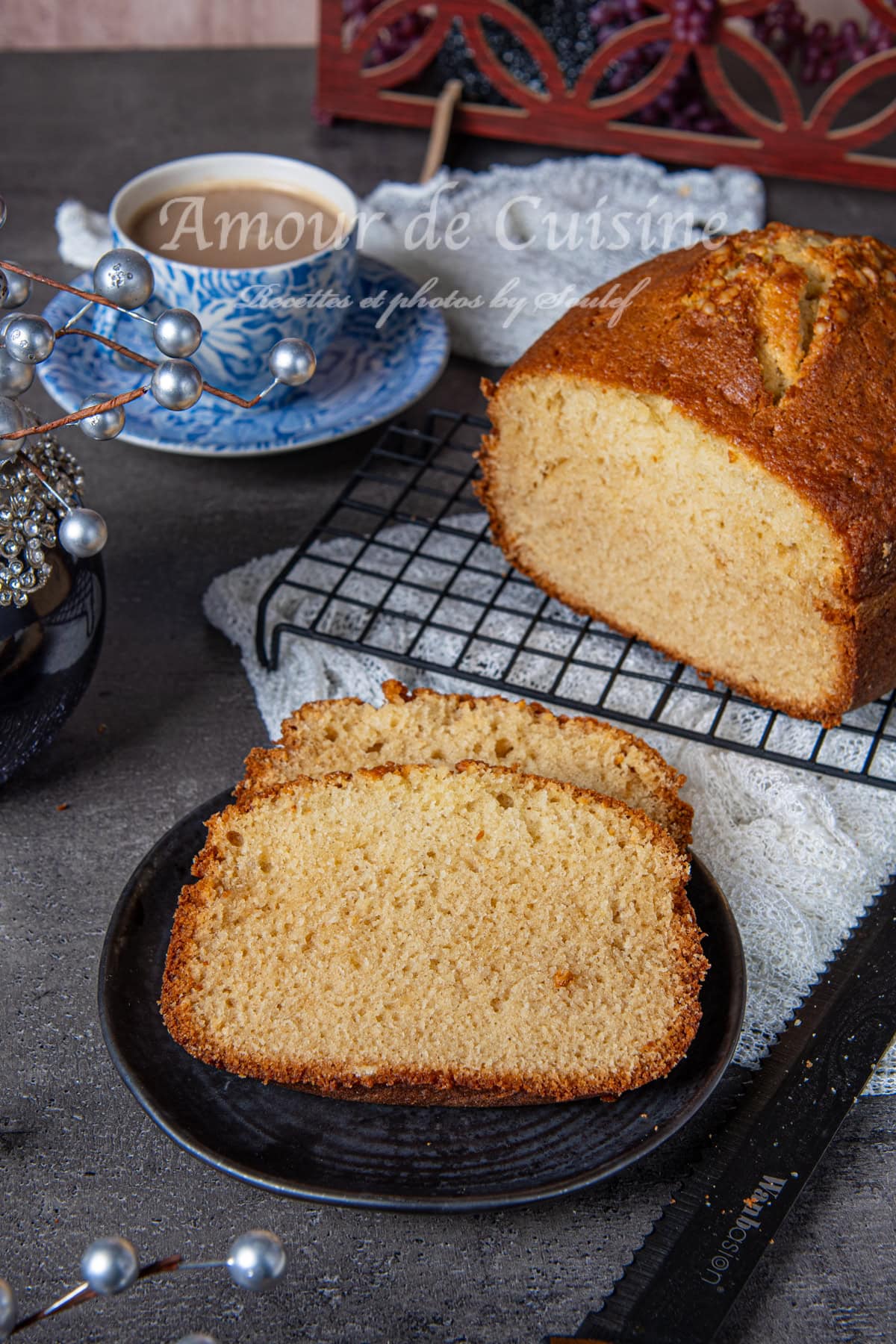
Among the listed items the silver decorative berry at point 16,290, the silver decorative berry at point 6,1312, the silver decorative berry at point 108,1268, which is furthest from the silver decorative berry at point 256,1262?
the silver decorative berry at point 16,290

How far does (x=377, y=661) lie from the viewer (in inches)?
93.5

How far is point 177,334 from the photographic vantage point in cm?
151

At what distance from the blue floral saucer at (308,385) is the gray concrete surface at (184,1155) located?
158 millimetres

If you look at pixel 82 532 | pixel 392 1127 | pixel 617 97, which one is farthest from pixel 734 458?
pixel 617 97

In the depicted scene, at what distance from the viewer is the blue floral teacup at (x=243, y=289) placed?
264 centimetres

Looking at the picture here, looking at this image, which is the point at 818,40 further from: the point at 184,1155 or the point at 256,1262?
the point at 256,1262

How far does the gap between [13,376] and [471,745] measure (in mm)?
833

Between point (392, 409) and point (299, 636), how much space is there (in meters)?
0.62

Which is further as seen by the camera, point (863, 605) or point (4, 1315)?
point (863, 605)

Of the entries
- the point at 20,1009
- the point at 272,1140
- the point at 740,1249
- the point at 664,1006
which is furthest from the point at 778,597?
the point at 20,1009

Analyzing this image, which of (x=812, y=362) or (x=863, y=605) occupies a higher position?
(x=812, y=362)

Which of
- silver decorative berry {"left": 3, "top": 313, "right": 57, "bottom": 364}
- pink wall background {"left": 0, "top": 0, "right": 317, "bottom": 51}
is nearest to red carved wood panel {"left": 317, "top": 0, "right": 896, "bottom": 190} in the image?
pink wall background {"left": 0, "top": 0, "right": 317, "bottom": 51}

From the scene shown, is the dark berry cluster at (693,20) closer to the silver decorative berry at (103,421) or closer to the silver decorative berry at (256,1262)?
the silver decorative berry at (103,421)

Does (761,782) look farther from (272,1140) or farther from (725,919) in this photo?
(272,1140)
